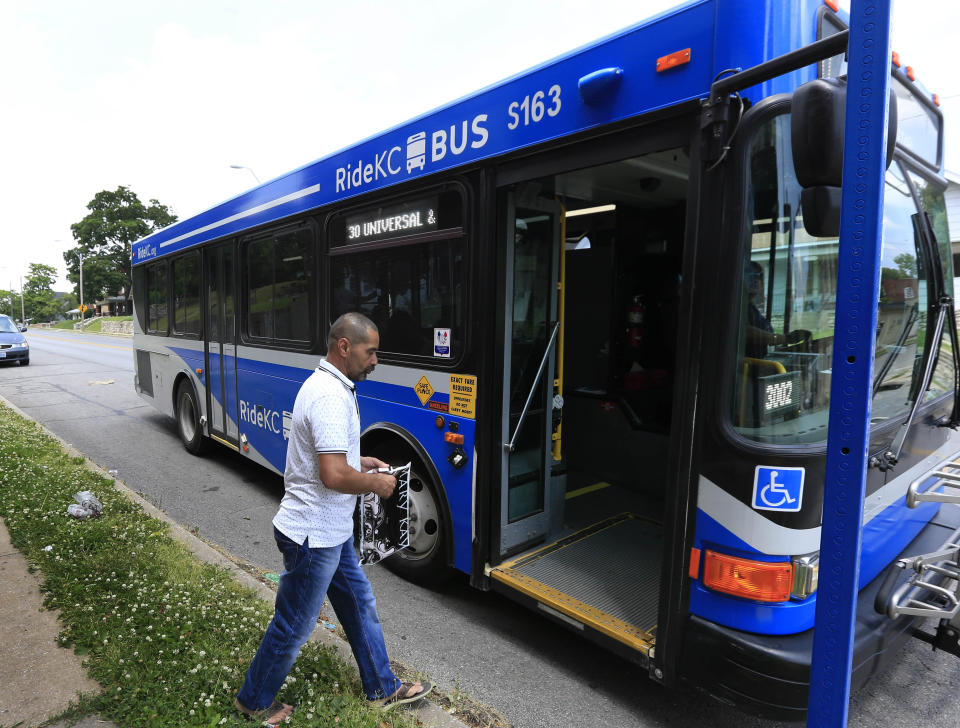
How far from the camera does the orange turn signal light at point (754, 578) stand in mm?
2262

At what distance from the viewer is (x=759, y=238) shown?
2.25m

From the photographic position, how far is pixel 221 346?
6453 mm

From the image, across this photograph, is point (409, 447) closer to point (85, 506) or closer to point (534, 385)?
point (534, 385)

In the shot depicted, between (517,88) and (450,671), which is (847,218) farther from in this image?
(450,671)

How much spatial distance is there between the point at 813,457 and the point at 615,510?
2580mm

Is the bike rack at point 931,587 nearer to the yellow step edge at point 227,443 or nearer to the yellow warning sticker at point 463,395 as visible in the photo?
the yellow warning sticker at point 463,395

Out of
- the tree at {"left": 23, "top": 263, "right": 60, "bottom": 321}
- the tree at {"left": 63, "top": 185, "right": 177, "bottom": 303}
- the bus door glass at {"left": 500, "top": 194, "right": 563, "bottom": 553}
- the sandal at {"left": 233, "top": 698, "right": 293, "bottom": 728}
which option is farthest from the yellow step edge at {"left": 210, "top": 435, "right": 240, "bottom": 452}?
the tree at {"left": 23, "top": 263, "right": 60, "bottom": 321}

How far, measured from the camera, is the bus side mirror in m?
1.73

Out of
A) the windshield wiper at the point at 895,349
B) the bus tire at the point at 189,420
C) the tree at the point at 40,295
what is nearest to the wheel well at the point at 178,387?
the bus tire at the point at 189,420

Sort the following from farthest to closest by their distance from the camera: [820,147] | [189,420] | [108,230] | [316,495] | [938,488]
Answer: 1. [108,230]
2. [189,420]
3. [938,488]
4. [316,495]
5. [820,147]

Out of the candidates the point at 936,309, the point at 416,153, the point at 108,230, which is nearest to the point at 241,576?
the point at 416,153

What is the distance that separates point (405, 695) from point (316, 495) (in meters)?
1.05

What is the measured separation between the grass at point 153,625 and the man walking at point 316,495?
269 millimetres

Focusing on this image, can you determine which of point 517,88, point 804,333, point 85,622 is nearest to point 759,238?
point 804,333
